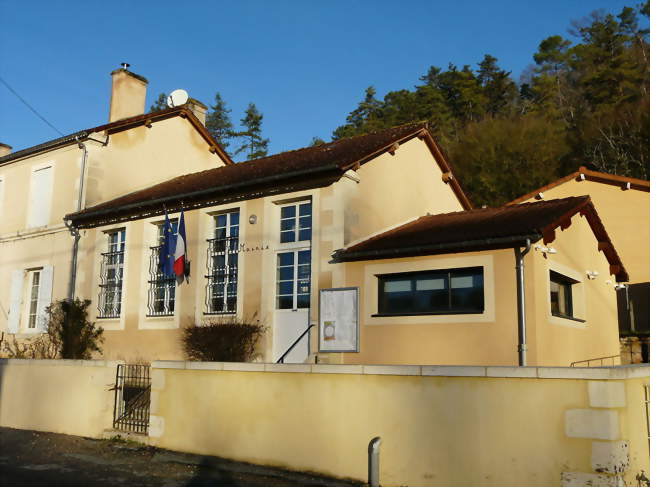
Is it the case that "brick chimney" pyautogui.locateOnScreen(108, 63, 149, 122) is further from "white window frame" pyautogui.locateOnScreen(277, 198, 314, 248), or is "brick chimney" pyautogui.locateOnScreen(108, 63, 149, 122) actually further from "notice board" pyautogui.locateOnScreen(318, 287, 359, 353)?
"notice board" pyautogui.locateOnScreen(318, 287, 359, 353)

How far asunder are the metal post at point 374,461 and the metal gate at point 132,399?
14.2 feet

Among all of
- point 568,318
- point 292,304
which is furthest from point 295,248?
point 568,318

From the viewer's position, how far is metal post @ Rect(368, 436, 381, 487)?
7.06 meters

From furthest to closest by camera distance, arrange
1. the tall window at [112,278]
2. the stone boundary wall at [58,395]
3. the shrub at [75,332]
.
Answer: the tall window at [112,278]
the shrub at [75,332]
the stone boundary wall at [58,395]

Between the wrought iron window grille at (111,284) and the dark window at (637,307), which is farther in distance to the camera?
the dark window at (637,307)

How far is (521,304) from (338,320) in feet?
10.9

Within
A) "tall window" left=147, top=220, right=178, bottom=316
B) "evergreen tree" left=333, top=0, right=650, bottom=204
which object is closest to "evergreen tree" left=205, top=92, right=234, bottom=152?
"evergreen tree" left=333, top=0, right=650, bottom=204

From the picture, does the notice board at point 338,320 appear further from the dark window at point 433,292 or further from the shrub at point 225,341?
the shrub at point 225,341

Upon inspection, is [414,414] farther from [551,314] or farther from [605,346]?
[605,346]

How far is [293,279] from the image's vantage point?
42.9 ft

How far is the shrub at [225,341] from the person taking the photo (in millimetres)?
12641

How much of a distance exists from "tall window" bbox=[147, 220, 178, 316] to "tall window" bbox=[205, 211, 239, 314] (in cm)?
113

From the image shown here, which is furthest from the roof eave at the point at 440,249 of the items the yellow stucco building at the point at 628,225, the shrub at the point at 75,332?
the yellow stucco building at the point at 628,225

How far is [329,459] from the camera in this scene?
→ 7.90 metres
